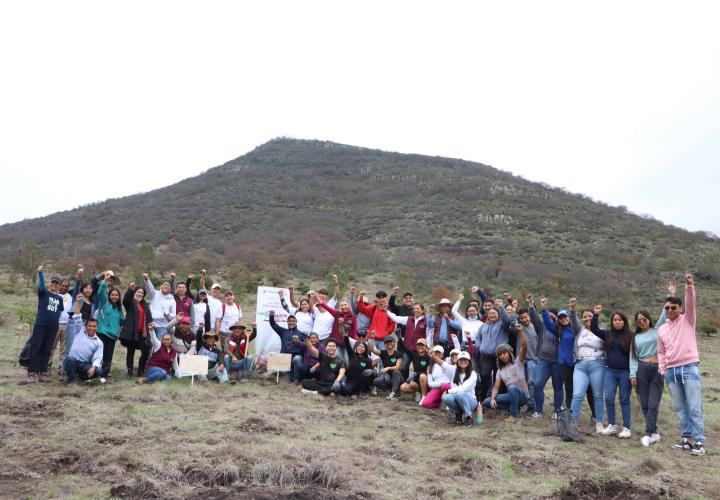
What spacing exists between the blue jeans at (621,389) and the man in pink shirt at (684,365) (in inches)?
22.3

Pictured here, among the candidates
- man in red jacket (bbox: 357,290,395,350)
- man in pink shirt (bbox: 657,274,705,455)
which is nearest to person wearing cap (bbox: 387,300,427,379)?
man in red jacket (bbox: 357,290,395,350)

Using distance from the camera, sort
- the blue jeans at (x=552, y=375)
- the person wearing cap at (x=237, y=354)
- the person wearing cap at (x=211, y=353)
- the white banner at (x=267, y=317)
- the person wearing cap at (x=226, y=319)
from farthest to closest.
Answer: the white banner at (x=267, y=317)
the person wearing cap at (x=226, y=319)
the person wearing cap at (x=237, y=354)
the person wearing cap at (x=211, y=353)
the blue jeans at (x=552, y=375)

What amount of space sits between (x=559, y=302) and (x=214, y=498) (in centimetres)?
2622

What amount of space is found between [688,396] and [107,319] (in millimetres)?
8292

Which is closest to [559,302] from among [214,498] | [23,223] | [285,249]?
[285,249]

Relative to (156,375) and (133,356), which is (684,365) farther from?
(133,356)

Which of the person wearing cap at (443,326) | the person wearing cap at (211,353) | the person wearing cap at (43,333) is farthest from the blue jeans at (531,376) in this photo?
the person wearing cap at (43,333)

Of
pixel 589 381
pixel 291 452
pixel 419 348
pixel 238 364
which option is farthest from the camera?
pixel 238 364

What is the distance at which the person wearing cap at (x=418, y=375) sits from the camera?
887 centimetres

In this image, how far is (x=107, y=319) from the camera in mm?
→ 9102

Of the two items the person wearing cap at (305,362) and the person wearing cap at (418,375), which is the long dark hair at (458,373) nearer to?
the person wearing cap at (418,375)

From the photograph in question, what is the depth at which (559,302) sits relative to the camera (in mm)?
28250

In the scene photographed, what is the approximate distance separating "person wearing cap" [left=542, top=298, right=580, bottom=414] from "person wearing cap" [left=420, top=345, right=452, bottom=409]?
55.5 inches

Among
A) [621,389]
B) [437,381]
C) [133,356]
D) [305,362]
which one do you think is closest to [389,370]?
[437,381]
